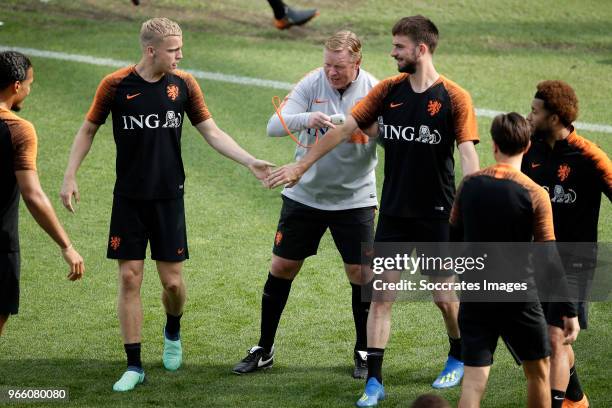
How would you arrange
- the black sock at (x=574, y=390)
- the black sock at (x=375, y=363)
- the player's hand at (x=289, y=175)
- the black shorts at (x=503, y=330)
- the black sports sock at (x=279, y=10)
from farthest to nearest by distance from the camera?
1. the black sports sock at (x=279, y=10)
2. the player's hand at (x=289, y=175)
3. the black sock at (x=375, y=363)
4. the black sock at (x=574, y=390)
5. the black shorts at (x=503, y=330)

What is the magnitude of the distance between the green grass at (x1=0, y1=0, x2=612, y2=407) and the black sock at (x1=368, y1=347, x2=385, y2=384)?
0.60 feet

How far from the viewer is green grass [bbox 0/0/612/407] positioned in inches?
238

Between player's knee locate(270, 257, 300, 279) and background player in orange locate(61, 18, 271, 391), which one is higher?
background player in orange locate(61, 18, 271, 391)

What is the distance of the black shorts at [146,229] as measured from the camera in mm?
5855

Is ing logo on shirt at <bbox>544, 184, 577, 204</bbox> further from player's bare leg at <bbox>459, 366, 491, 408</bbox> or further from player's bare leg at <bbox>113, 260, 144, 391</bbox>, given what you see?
player's bare leg at <bbox>113, 260, 144, 391</bbox>

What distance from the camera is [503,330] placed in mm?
4801

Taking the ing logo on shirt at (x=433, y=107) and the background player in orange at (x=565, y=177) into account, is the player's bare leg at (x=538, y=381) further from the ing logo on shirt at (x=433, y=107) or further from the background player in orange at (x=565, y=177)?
the ing logo on shirt at (x=433, y=107)

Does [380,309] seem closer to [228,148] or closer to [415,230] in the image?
[415,230]

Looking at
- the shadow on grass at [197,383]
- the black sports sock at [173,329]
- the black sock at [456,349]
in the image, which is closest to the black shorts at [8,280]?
the shadow on grass at [197,383]

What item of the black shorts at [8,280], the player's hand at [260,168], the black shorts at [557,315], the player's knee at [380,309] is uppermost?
the player's hand at [260,168]

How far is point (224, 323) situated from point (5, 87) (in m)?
2.27

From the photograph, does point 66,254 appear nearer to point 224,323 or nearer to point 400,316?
point 224,323

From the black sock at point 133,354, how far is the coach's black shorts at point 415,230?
4.76ft

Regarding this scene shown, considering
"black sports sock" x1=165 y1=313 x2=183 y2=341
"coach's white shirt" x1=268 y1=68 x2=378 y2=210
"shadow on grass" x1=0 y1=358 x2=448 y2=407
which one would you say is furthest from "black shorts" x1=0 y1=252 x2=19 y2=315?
"coach's white shirt" x1=268 y1=68 x2=378 y2=210
